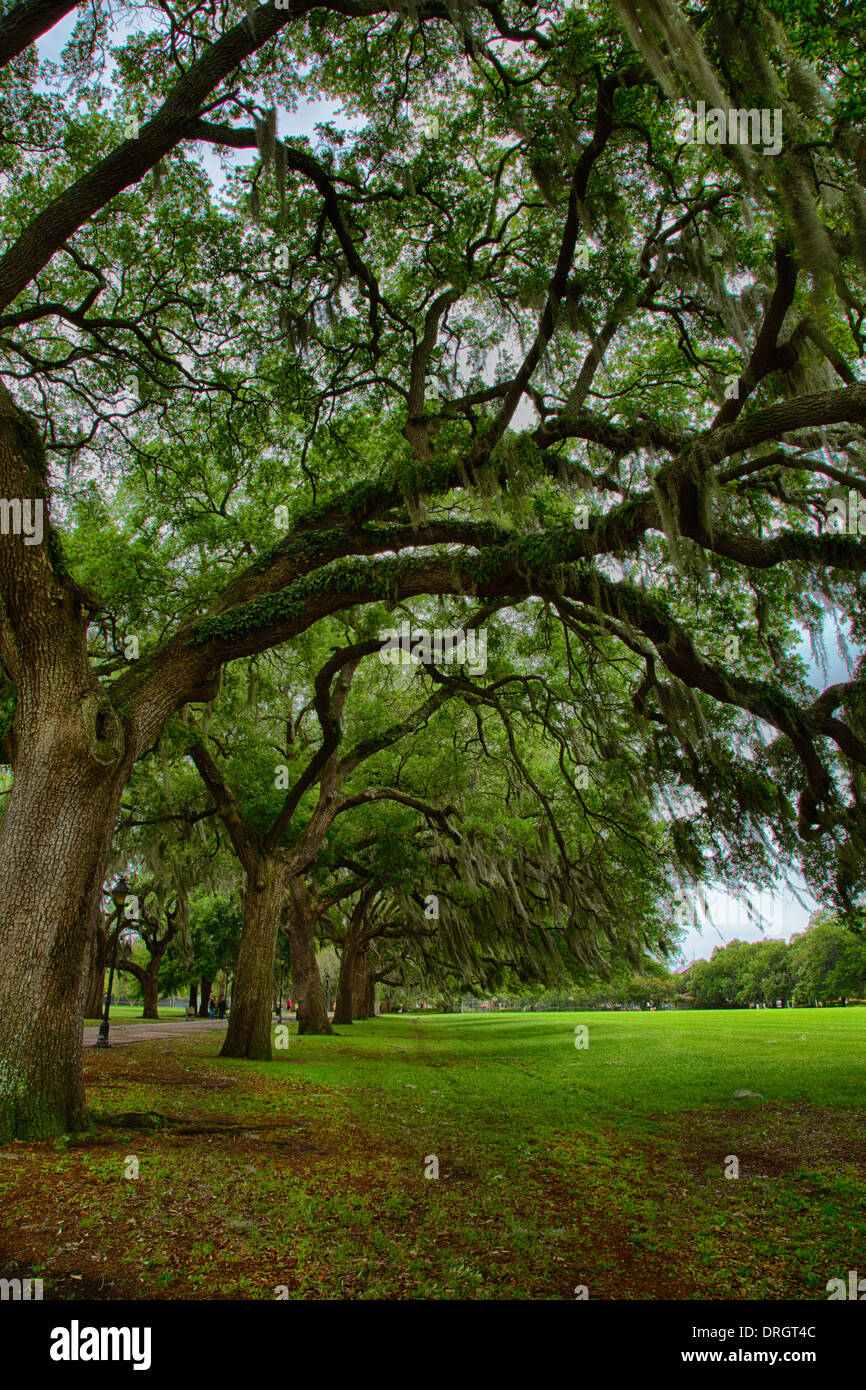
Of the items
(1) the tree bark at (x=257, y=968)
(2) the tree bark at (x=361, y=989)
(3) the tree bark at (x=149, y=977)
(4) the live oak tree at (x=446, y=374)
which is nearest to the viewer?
(4) the live oak tree at (x=446, y=374)

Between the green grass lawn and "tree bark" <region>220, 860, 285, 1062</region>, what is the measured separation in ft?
7.20

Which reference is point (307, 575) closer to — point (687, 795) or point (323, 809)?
point (687, 795)

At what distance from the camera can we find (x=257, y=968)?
11797 millimetres

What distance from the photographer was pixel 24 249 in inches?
222

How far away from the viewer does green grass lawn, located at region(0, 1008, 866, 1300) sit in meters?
3.46

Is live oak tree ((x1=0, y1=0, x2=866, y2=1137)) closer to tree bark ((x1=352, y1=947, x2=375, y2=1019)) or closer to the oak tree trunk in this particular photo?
tree bark ((x1=352, y1=947, x2=375, y2=1019))

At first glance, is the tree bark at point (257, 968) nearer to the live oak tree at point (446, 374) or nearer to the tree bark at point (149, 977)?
the live oak tree at point (446, 374)

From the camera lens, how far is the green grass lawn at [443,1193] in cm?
346

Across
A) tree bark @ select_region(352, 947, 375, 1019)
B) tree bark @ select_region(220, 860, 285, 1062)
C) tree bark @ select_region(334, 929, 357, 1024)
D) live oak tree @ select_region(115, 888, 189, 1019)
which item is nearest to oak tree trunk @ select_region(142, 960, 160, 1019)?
live oak tree @ select_region(115, 888, 189, 1019)

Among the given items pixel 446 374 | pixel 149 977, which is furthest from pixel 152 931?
pixel 446 374

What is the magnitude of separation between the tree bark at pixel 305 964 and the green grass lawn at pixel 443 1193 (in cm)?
736

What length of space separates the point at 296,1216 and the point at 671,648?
5248 millimetres

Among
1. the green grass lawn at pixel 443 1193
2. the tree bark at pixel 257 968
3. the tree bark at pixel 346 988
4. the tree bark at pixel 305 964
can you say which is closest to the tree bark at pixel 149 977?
the tree bark at pixel 346 988

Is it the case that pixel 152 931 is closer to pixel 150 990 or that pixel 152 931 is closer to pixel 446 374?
pixel 150 990
